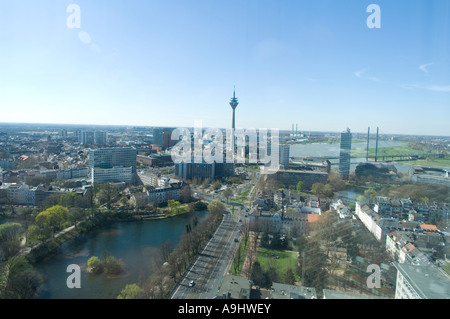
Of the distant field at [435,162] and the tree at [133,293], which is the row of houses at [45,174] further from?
the distant field at [435,162]

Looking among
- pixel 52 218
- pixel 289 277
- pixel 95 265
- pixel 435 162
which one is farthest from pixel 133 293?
pixel 435 162

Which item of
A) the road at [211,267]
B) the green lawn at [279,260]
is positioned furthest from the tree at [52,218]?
the green lawn at [279,260]

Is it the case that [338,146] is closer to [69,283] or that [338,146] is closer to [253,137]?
[253,137]

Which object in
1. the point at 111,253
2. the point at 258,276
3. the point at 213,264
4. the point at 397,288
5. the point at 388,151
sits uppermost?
the point at 388,151

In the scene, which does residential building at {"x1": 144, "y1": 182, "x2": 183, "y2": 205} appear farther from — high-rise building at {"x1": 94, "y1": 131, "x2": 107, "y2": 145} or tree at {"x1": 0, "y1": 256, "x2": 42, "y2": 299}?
high-rise building at {"x1": 94, "y1": 131, "x2": 107, "y2": 145}

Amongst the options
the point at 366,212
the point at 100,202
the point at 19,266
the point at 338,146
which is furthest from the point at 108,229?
the point at 338,146

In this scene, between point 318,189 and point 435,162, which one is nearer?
point 318,189

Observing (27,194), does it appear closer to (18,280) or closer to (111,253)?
(111,253)
